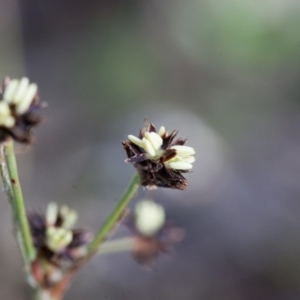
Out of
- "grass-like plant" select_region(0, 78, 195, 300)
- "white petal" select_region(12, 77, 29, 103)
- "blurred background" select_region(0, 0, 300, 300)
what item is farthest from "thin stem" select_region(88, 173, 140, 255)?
"blurred background" select_region(0, 0, 300, 300)

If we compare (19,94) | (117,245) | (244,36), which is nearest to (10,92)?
(19,94)

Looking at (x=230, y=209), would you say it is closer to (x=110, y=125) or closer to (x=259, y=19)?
(x=110, y=125)

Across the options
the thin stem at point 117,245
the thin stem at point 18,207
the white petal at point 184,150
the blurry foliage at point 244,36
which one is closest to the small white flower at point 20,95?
the thin stem at point 18,207

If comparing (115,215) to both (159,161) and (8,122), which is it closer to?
(159,161)

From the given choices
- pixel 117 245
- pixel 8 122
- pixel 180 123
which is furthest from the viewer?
pixel 180 123

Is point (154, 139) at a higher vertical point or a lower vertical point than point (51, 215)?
higher

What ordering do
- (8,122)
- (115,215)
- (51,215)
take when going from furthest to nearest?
(51,215)
(115,215)
(8,122)

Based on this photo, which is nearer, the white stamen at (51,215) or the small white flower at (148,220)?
the white stamen at (51,215)

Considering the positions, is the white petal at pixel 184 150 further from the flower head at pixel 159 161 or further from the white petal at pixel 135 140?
the white petal at pixel 135 140
